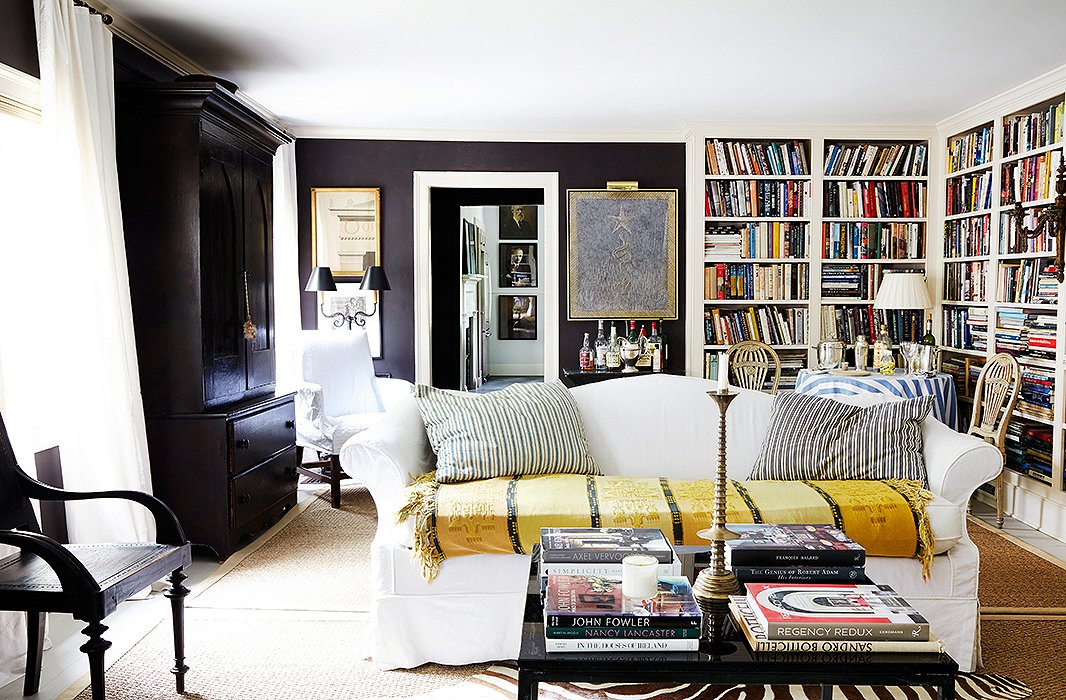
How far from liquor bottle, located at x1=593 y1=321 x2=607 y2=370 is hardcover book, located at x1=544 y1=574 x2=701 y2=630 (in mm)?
4411

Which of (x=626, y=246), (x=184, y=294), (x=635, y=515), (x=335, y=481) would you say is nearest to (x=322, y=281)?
(x=335, y=481)

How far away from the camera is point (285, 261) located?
613cm

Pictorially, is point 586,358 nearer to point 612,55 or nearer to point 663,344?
point 663,344

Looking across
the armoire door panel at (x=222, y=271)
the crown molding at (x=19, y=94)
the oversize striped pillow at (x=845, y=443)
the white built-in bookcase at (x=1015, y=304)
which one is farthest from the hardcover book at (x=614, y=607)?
the white built-in bookcase at (x=1015, y=304)

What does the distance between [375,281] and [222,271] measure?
190 centimetres

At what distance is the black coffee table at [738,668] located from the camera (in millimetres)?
1710

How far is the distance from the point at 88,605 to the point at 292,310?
4220 millimetres

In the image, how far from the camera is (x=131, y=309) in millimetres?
3730

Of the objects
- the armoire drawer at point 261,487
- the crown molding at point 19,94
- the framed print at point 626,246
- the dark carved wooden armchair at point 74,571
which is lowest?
the armoire drawer at point 261,487

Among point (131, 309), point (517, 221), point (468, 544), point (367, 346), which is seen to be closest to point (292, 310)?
point (367, 346)

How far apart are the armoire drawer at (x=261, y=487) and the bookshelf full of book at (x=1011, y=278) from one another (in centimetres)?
424

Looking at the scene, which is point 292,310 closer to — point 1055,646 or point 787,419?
point 787,419

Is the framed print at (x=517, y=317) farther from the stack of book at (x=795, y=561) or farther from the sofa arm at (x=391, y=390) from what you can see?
the stack of book at (x=795, y=561)

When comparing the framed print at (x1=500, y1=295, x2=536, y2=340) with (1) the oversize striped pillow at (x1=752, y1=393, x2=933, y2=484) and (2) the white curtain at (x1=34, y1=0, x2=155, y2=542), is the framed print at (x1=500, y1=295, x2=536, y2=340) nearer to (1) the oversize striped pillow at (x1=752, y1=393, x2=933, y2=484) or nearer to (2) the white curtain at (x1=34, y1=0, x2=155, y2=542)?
(2) the white curtain at (x1=34, y1=0, x2=155, y2=542)
